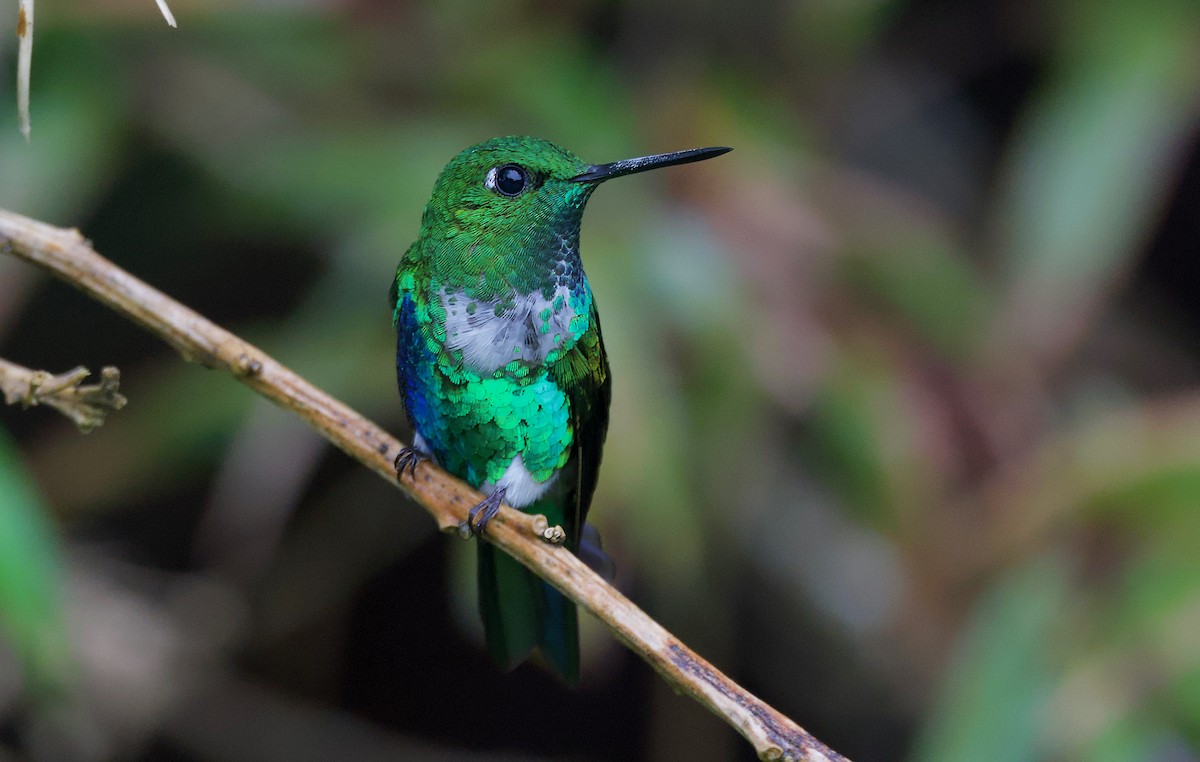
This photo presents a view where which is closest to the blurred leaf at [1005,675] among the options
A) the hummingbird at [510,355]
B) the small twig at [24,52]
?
the hummingbird at [510,355]

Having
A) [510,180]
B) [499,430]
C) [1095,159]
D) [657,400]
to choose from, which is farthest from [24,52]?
[1095,159]

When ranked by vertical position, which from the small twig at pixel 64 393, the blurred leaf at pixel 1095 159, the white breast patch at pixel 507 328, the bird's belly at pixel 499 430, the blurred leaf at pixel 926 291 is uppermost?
the blurred leaf at pixel 1095 159

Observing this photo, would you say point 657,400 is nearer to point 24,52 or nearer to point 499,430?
point 499,430

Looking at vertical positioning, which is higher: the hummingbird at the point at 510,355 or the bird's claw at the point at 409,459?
the hummingbird at the point at 510,355

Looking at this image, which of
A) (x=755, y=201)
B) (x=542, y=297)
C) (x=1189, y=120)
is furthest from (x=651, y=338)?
(x=1189, y=120)

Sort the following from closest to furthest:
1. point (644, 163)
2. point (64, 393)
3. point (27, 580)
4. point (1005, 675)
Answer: point (644, 163)
point (64, 393)
point (27, 580)
point (1005, 675)

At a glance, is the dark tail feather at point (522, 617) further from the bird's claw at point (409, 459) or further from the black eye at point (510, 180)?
the black eye at point (510, 180)
